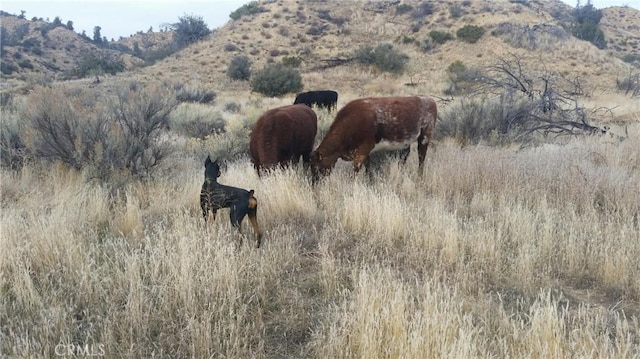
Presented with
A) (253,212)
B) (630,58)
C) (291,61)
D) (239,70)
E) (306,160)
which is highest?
(291,61)

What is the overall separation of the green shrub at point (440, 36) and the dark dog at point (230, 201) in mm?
40295

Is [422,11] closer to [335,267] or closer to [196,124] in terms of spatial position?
[196,124]

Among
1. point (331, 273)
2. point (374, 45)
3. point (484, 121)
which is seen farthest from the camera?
point (374, 45)

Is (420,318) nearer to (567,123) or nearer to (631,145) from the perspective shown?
(631,145)

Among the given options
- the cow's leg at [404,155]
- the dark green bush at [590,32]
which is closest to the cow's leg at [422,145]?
the cow's leg at [404,155]

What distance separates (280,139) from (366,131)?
56.9 inches

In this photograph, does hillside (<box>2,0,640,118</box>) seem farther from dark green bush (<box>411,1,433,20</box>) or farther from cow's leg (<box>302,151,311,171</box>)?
cow's leg (<box>302,151,311,171</box>)

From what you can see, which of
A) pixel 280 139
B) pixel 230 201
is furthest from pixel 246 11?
pixel 230 201

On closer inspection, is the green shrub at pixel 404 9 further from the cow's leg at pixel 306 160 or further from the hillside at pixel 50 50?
the cow's leg at pixel 306 160

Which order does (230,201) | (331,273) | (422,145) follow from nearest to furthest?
1. (331,273)
2. (230,201)
3. (422,145)

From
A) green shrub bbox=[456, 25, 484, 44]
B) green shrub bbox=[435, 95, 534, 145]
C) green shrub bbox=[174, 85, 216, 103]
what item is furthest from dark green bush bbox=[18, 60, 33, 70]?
green shrub bbox=[435, 95, 534, 145]

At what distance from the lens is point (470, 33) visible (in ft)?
129

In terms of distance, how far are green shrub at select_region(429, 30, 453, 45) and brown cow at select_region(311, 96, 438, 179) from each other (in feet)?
118

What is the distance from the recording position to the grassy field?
278 centimetres
